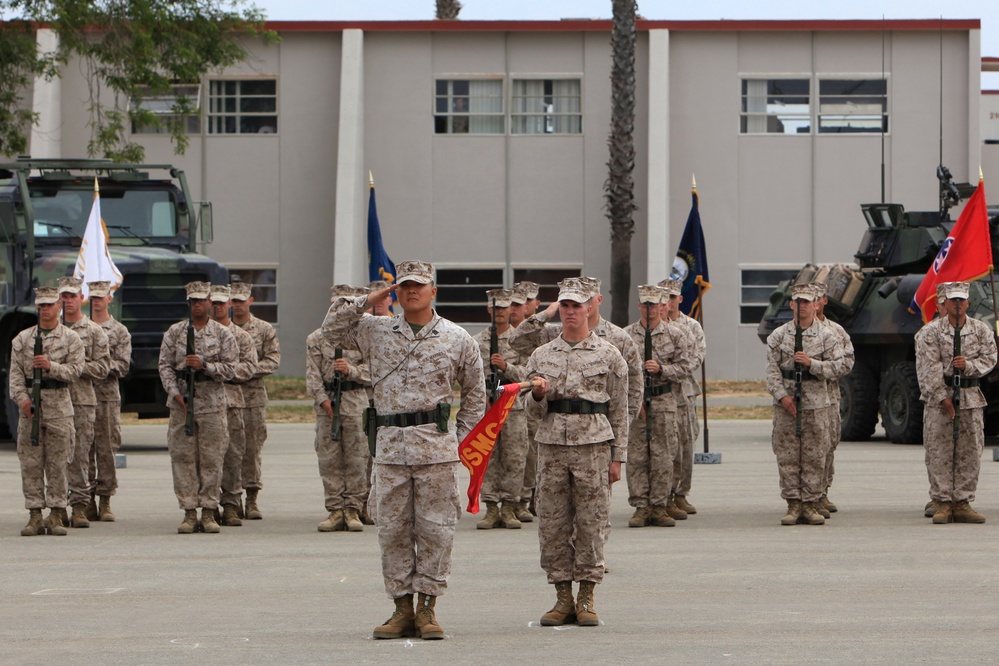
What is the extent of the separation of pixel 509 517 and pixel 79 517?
136 inches

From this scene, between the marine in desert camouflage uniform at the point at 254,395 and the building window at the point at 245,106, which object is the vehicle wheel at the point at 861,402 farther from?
the building window at the point at 245,106

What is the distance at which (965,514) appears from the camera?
13664mm

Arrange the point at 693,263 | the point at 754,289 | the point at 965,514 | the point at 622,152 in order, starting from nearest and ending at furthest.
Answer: the point at 965,514 → the point at 693,263 → the point at 622,152 → the point at 754,289

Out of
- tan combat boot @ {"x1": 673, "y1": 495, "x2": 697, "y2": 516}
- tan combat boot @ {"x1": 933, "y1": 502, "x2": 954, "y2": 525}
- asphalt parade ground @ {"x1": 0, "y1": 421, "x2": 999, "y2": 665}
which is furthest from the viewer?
tan combat boot @ {"x1": 673, "y1": 495, "x2": 697, "y2": 516}

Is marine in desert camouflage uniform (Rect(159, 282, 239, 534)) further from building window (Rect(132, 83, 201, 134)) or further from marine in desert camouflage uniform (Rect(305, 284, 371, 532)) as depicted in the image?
building window (Rect(132, 83, 201, 134))

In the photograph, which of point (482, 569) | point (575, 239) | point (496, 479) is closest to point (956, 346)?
point (496, 479)

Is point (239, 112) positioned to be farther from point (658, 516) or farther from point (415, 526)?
point (415, 526)

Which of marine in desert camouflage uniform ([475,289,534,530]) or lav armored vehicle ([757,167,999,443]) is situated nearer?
marine in desert camouflage uniform ([475,289,534,530])

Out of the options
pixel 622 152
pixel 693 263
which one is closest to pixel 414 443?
pixel 693 263

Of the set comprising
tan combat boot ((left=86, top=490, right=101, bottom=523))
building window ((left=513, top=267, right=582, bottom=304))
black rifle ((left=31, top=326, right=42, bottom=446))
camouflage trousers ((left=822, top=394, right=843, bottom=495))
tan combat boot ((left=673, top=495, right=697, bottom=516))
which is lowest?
tan combat boot ((left=86, top=490, right=101, bottom=523))

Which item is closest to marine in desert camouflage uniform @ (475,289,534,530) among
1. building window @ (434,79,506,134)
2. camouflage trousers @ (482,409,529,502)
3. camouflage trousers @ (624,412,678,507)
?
camouflage trousers @ (482,409,529,502)

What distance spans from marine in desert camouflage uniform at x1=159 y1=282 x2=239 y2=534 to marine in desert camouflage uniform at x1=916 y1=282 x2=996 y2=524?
5.62 m

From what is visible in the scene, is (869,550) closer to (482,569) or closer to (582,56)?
(482,569)

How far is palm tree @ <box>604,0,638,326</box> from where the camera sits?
31.7 m
